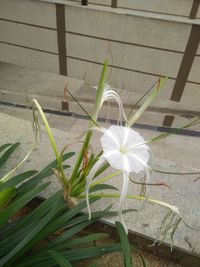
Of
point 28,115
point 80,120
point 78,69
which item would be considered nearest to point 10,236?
point 28,115

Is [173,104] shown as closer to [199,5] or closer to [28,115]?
[199,5]

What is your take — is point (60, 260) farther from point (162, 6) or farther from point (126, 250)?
point (162, 6)

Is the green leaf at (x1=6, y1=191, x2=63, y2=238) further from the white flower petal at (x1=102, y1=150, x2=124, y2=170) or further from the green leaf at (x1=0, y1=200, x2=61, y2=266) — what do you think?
the white flower petal at (x1=102, y1=150, x2=124, y2=170)

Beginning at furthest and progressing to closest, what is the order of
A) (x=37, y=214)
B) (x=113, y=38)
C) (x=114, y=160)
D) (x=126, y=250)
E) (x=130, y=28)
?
1. (x=113, y=38)
2. (x=130, y=28)
3. (x=37, y=214)
4. (x=126, y=250)
5. (x=114, y=160)

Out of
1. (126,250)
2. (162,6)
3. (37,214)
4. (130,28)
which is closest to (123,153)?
(126,250)

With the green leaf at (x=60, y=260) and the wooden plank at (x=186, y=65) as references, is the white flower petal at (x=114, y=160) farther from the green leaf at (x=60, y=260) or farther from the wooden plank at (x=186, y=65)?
the wooden plank at (x=186, y=65)

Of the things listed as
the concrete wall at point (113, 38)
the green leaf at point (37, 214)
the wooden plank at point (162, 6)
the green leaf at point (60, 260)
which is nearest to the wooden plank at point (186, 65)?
the concrete wall at point (113, 38)
